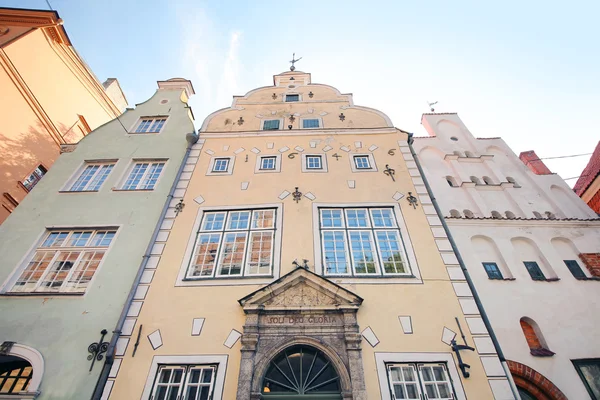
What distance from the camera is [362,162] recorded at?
32.5 feet

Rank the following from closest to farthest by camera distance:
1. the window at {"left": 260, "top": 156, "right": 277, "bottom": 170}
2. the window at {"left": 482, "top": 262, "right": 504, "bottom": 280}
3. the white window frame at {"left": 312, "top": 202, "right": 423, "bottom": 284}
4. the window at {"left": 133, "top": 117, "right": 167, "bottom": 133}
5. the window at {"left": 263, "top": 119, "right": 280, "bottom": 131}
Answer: the white window frame at {"left": 312, "top": 202, "right": 423, "bottom": 284} → the window at {"left": 482, "top": 262, "right": 504, "bottom": 280} → the window at {"left": 260, "top": 156, "right": 277, "bottom": 170} → the window at {"left": 263, "top": 119, "right": 280, "bottom": 131} → the window at {"left": 133, "top": 117, "right": 167, "bottom": 133}

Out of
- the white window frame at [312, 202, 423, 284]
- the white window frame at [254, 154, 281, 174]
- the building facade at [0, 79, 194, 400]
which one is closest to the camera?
the building facade at [0, 79, 194, 400]

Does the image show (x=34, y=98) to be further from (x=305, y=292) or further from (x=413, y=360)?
(x=413, y=360)

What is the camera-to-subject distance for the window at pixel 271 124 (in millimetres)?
11469

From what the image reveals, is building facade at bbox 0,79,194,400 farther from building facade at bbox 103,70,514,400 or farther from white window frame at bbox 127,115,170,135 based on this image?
building facade at bbox 103,70,514,400

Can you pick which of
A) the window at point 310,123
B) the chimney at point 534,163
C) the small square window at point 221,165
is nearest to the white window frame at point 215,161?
the small square window at point 221,165

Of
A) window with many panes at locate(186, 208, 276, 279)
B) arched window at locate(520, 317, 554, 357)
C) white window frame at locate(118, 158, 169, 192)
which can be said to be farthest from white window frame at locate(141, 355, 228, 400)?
arched window at locate(520, 317, 554, 357)

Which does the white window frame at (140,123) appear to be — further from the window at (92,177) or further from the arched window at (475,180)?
the arched window at (475,180)

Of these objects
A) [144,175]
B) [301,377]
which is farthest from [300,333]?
[144,175]

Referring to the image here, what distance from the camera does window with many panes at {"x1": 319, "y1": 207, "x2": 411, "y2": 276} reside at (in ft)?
23.4

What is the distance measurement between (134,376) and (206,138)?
8100mm

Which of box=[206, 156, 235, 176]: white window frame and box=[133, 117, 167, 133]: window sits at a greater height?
box=[133, 117, 167, 133]: window

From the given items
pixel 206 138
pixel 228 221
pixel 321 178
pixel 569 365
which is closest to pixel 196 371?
pixel 228 221

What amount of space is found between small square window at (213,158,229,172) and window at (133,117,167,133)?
3.62 metres
